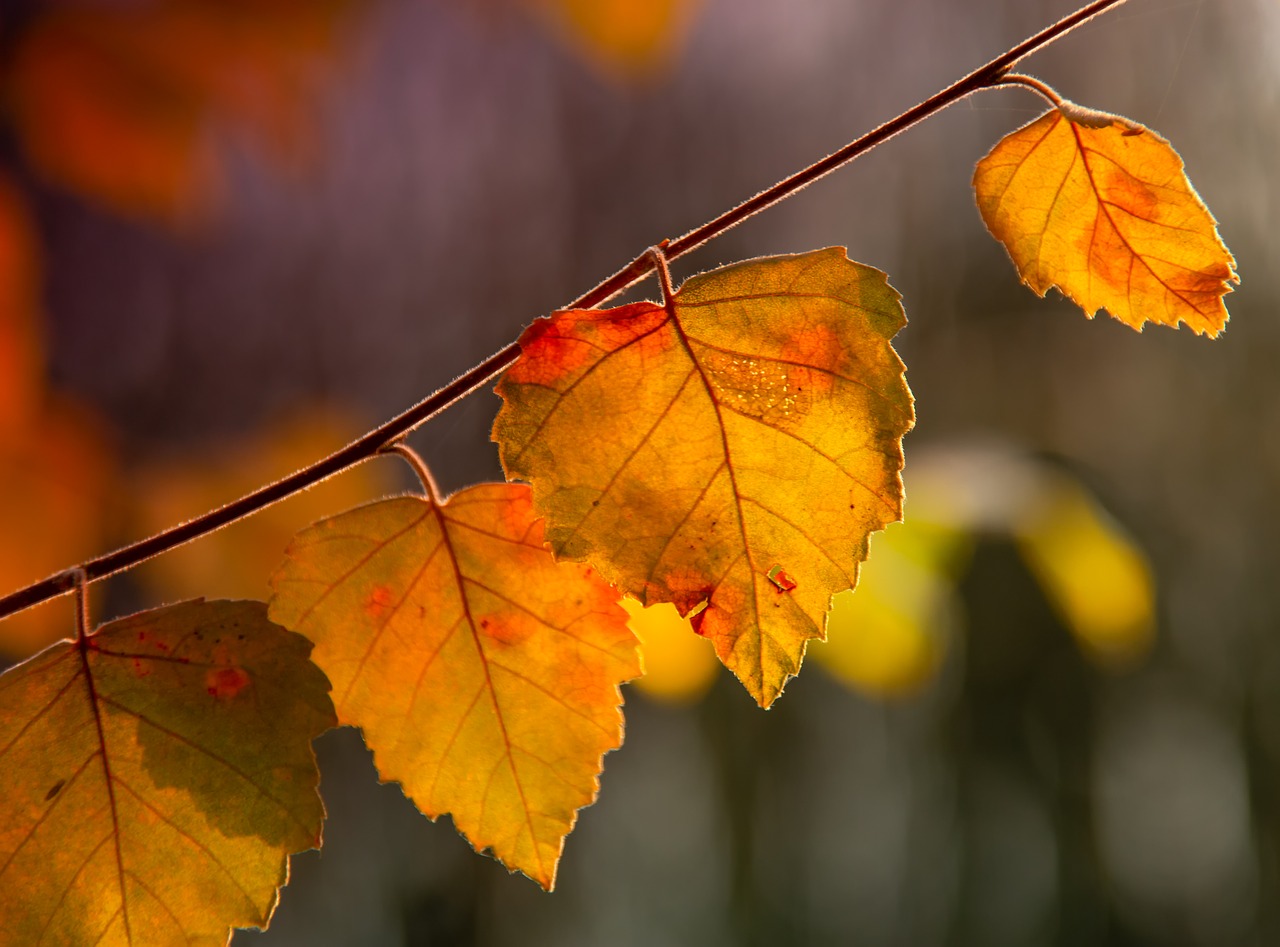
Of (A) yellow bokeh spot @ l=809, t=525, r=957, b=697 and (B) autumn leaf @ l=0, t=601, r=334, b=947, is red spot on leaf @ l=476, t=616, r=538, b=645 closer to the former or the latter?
(B) autumn leaf @ l=0, t=601, r=334, b=947

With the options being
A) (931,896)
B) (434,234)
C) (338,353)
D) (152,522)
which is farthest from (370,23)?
(931,896)

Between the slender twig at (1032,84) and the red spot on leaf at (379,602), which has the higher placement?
the slender twig at (1032,84)

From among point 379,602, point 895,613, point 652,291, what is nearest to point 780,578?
point 379,602

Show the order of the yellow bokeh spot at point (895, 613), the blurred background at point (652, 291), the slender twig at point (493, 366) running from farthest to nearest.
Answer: the blurred background at point (652, 291) < the yellow bokeh spot at point (895, 613) < the slender twig at point (493, 366)

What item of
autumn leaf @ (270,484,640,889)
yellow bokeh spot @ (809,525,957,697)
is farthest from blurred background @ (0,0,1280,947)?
autumn leaf @ (270,484,640,889)

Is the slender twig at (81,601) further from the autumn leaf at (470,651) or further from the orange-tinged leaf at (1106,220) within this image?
the orange-tinged leaf at (1106,220)

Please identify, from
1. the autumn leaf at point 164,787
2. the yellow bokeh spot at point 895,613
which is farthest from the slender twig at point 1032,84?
the yellow bokeh spot at point 895,613

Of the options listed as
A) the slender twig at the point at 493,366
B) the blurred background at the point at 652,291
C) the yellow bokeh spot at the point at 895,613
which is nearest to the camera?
the slender twig at the point at 493,366
